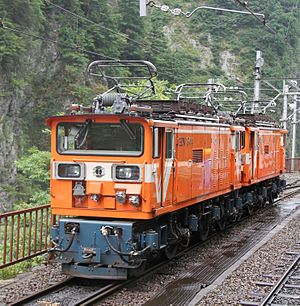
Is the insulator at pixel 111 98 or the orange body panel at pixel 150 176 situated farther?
the insulator at pixel 111 98

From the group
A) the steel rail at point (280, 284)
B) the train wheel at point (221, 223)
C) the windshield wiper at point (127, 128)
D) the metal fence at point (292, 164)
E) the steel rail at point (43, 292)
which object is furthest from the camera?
the metal fence at point (292, 164)

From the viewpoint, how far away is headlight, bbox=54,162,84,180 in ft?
32.9

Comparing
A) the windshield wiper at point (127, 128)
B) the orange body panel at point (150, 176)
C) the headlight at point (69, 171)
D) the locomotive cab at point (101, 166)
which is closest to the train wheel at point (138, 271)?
the orange body panel at point (150, 176)

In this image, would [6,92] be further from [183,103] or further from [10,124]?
[183,103]

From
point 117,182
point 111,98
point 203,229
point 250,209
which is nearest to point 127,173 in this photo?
point 117,182

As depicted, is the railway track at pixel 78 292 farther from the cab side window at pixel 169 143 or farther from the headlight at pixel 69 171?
the cab side window at pixel 169 143

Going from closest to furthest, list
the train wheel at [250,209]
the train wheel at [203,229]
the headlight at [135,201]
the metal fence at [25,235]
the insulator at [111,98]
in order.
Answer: the headlight at [135,201], the metal fence at [25,235], the insulator at [111,98], the train wheel at [203,229], the train wheel at [250,209]

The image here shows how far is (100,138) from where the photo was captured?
10156 mm

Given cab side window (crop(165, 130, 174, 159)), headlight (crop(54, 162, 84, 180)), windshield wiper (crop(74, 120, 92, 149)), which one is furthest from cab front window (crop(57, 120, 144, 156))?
cab side window (crop(165, 130, 174, 159))

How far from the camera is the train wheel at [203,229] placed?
46.4 feet

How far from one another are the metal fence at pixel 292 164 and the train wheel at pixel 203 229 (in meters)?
25.6

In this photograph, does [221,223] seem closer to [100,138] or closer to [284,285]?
[284,285]

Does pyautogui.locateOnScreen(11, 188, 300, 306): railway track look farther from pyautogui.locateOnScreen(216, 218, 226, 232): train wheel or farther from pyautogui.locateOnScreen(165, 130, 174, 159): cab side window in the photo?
pyautogui.locateOnScreen(216, 218, 226, 232): train wheel

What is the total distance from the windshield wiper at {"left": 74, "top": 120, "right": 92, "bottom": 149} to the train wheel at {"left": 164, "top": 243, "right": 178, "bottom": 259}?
2912 mm
